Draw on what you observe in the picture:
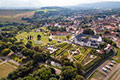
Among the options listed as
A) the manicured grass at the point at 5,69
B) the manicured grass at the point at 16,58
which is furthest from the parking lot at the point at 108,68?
the manicured grass at the point at 5,69

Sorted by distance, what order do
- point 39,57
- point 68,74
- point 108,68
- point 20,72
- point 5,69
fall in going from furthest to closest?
point 39,57 → point 5,69 → point 108,68 → point 20,72 → point 68,74

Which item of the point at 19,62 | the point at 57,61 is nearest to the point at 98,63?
the point at 57,61

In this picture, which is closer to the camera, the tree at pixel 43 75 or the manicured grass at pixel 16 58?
the tree at pixel 43 75

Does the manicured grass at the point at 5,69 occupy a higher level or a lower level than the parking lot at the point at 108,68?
lower

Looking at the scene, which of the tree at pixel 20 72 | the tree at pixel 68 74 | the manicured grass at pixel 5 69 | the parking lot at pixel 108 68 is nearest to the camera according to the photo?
the tree at pixel 68 74

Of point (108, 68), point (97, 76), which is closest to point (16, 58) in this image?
point (97, 76)

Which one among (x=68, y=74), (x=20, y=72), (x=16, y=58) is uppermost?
(x=68, y=74)

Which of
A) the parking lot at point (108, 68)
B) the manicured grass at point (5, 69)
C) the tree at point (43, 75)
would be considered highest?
the tree at point (43, 75)

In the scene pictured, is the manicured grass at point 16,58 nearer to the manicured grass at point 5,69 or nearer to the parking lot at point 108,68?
the manicured grass at point 5,69

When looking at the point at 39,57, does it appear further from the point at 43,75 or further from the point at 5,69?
the point at 5,69

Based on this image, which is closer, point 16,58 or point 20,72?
point 20,72

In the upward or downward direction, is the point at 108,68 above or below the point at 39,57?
below
